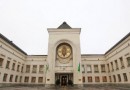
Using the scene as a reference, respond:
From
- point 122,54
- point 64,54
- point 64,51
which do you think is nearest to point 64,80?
point 64,54

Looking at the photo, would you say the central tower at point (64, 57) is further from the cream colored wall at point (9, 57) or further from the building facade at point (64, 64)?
the cream colored wall at point (9, 57)

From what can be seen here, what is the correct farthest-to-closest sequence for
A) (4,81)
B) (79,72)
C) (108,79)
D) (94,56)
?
(94,56) < (108,79) < (79,72) < (4,81)

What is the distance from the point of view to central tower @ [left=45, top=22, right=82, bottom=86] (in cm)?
3097

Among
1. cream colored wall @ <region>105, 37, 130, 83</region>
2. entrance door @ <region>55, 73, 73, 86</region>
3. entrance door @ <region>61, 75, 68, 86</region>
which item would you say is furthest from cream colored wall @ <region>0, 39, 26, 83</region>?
cream colored wall @ <region>105, 37, 130, 83</region>

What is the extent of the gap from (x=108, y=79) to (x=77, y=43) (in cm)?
1451

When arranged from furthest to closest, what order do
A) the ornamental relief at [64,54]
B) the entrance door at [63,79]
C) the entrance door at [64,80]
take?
the entrance door at [64,80] → the entrance door at [63,79] → the ornamental relief at [64,54]

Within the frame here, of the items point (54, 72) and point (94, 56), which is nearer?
point (54, 72)

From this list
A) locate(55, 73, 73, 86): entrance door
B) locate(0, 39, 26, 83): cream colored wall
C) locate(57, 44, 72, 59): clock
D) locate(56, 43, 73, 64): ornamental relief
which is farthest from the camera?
locate(57, 44, 72, 59): clock

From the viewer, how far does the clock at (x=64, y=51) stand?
108 ft

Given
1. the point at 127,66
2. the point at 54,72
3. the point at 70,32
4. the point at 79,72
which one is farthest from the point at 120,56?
the point at 54,72

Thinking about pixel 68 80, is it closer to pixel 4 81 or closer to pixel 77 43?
pixel 77 43

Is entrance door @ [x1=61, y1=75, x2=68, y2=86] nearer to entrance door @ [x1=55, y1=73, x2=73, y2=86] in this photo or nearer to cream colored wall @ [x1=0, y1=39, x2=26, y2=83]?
entrance door @ [x1=55, y1=73, x2=73, y2=86]

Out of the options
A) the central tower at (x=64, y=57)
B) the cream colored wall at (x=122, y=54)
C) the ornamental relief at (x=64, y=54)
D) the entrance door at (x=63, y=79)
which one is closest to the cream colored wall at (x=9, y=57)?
the central tower at (x=64, y=57)

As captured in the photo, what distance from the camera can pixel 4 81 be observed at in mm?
28172
